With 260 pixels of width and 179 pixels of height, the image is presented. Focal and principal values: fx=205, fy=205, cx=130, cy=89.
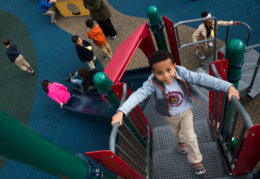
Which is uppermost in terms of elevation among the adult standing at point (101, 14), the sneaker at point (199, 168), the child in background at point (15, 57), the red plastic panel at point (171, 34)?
the adult standing at point (101, 14)

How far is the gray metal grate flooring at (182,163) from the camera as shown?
219 cm

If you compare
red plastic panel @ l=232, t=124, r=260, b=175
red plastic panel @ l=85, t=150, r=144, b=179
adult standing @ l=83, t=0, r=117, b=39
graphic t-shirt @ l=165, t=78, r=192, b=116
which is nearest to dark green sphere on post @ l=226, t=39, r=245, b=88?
graphic t-shirt @ l=165, t=78, r=192, b=116

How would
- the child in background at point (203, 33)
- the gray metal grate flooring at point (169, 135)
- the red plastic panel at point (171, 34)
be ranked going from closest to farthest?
the gray metal grate flooring at point (169, 135), the red plastic panel at point (171, 34), the child in background at point (203, 33)

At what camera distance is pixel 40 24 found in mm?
6711

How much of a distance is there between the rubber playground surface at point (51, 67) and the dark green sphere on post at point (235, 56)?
2504 mm

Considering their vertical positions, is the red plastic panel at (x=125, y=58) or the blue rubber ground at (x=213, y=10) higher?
the blue rubber ground at (x=213, y=10)

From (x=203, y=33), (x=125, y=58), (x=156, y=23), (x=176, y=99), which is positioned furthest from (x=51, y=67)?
(x=176, y=99)

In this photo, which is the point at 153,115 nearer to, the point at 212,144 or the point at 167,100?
the point at 212,144

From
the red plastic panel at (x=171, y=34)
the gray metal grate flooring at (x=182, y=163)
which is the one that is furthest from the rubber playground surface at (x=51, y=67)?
the red plastic panel at (x=171, y=34)

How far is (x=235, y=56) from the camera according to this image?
164 centimetres

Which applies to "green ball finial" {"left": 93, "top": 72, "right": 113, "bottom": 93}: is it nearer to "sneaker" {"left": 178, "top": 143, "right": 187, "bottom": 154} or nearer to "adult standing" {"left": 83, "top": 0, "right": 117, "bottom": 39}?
"sneaker" {"left": 178, "top": 143, "right": 187, "bottom": 154}

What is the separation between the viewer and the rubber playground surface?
3.81 m

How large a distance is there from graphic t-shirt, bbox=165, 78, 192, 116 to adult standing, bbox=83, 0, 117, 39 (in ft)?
11.0

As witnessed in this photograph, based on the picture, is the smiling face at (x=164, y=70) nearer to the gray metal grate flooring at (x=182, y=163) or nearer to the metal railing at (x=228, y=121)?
the metal railing at (x=228, y=121)
